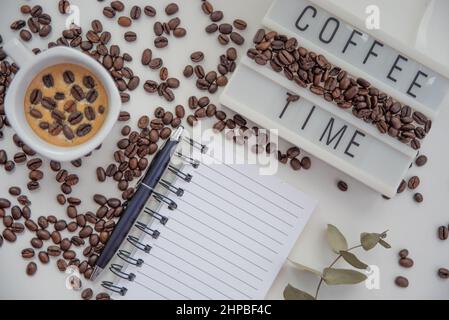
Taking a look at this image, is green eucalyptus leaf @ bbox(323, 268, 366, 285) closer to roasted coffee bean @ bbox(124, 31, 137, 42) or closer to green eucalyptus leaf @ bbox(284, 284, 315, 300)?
green eucalyptus leaf @ bbox(284, 284, 315, 300)

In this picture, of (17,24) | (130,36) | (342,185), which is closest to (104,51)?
(130,36)

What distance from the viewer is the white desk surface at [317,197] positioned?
1049mm

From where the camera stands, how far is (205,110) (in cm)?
105

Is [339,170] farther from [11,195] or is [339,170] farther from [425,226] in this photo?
[11,195]

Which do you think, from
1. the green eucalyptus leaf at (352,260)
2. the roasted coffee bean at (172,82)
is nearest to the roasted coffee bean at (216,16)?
the roasted coffee bean at (172,82)

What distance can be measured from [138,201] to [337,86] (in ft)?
1.26

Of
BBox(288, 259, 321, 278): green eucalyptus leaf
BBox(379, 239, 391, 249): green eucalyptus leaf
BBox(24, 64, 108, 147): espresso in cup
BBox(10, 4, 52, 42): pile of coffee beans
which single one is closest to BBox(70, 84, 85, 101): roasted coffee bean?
BBox(24, 64, 108, 147): espresso in cup

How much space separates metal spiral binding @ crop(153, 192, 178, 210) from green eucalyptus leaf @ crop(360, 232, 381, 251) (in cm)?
32

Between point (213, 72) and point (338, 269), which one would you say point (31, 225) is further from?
point (338, 269)

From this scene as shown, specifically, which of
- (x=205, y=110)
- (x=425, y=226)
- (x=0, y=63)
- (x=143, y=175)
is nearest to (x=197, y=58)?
(x=205, y=110)

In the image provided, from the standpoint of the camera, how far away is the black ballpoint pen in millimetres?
1026

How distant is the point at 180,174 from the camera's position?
1048mm

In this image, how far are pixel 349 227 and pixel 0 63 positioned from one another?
66cm

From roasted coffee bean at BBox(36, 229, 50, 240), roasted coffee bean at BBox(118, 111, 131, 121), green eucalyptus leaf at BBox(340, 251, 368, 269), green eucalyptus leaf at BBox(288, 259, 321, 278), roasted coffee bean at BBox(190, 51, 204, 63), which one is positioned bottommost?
roasted coffee bean at BBox(36, 229, 50, 240)
